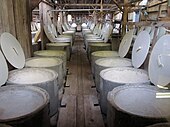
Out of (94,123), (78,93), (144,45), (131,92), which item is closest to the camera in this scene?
(131,92)

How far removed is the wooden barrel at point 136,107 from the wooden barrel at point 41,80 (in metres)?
0.85

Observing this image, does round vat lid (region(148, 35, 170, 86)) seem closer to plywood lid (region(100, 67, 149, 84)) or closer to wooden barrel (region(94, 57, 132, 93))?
plywood lid (region(100, 67, 149, 84))

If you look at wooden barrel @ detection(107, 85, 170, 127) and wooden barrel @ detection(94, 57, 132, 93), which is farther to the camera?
wooden barrel @ detection(94, 57, 132, 93)

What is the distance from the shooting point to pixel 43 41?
591cm

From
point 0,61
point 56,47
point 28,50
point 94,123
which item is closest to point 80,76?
point 56,47

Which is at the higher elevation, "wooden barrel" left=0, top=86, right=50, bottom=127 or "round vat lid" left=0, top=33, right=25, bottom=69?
"round vat lid" left=0, top=33, right=25, bottom=69

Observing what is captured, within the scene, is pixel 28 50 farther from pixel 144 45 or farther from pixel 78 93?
pixel 144 45

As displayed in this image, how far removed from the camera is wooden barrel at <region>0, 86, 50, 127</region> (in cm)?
161

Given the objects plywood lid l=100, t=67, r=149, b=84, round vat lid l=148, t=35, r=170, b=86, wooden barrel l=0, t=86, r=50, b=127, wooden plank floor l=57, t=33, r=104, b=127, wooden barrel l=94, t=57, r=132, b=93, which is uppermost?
round vat lid l=148, t=35, r=170, b=86

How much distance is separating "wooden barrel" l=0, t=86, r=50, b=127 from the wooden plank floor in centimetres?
84

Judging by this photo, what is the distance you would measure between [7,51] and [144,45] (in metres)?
2.20

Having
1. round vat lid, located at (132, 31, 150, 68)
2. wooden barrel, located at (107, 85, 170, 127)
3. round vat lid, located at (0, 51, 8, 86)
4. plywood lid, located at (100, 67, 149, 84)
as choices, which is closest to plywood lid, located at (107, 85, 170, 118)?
wooden barrel, located at (107, 85, 170, 127)

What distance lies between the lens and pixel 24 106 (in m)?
1.92

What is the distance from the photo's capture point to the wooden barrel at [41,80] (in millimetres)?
2443
